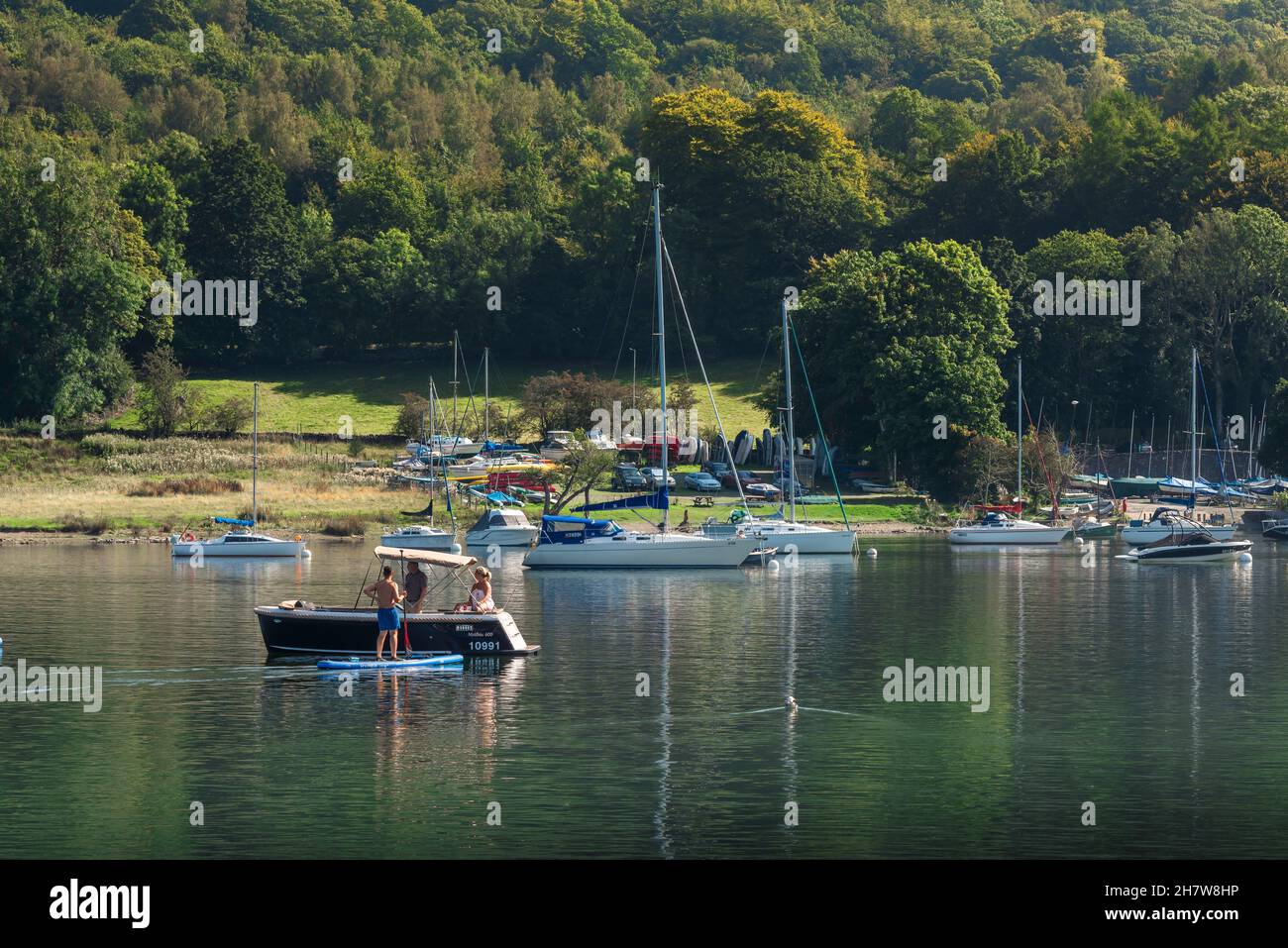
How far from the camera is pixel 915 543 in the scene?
104 metres

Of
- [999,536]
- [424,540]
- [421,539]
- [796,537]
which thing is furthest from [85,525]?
[999,536]

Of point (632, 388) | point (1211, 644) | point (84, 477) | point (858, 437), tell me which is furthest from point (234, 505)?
point (1211, 644)

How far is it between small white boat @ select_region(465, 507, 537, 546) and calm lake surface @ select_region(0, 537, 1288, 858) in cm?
3007

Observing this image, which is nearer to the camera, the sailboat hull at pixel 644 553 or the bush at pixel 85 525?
the sailboat hull at pixel 644 553

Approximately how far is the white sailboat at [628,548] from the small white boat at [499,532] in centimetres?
1553

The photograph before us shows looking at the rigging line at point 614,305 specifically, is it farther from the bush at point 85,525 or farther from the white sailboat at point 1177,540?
the bush at point 85,525

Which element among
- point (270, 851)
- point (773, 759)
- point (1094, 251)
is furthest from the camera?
point (1094, 251)

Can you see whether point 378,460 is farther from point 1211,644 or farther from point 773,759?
point 773,759

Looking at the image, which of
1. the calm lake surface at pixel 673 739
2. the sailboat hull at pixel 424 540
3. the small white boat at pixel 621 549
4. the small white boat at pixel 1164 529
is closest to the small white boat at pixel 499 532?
the sailboat hull at pixel 424 540

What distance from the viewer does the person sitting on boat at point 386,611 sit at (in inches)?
1914

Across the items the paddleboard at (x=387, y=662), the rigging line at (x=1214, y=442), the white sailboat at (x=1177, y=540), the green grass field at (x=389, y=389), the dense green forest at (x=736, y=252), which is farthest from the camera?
the green grass field at (x=389, y=389)

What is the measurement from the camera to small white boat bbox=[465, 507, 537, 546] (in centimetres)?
10031

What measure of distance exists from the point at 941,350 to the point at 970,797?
88.8m

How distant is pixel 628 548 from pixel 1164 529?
33470 mm
